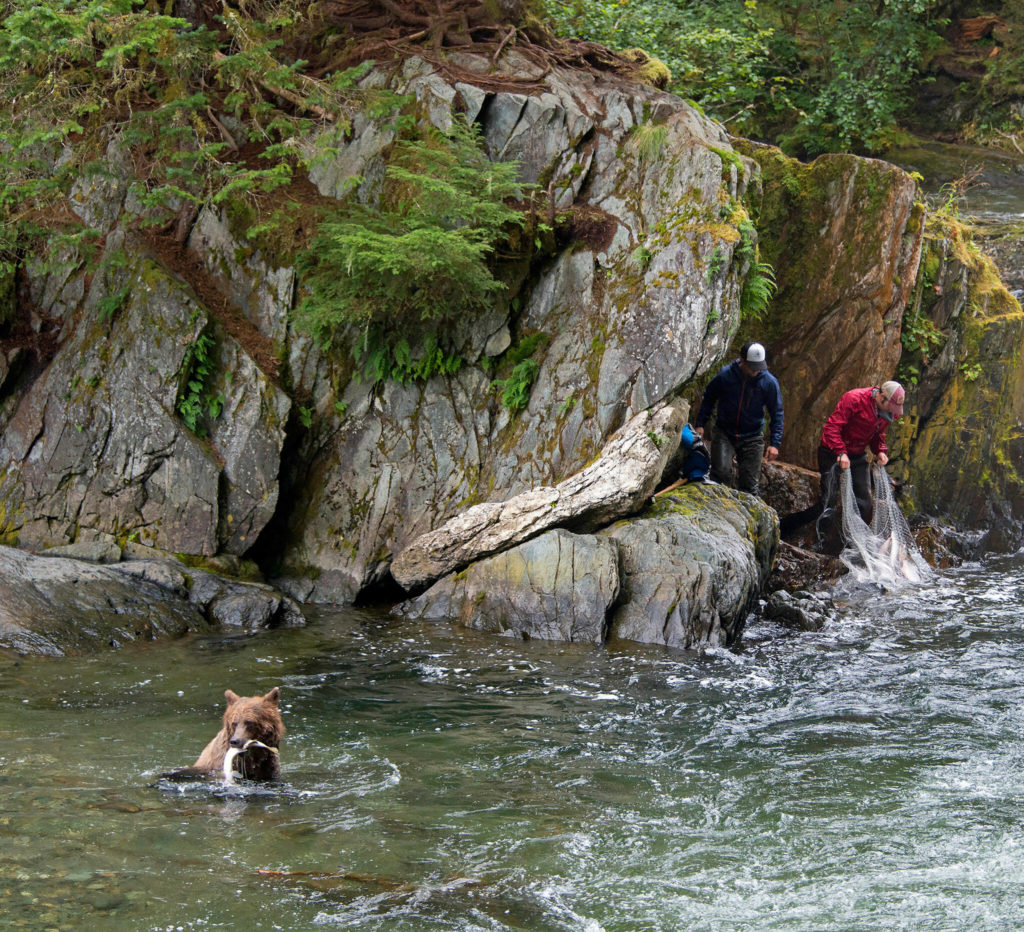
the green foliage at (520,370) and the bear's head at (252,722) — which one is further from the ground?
the green foliage at (520,370)

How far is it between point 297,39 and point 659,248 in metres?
7.03

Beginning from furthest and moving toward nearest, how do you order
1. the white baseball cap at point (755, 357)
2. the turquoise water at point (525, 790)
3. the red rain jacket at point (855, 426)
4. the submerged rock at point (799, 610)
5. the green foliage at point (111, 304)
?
the red rain jacket at point (855, 426), the green foliage at point (111, 304), the white baseball cap at point (755, 357), the submerged rock at point (799, 610), the turquoise water at point (525, 790)

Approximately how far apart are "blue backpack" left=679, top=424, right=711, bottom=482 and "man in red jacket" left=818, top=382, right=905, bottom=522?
2102 millimetres

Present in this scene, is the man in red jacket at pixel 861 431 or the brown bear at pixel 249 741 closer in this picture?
the brown bear at pixel 249 741

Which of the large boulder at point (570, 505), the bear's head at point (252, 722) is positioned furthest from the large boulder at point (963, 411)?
the bear's head at point (252, 722)

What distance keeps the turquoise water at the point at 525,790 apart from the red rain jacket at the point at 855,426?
12.0ft

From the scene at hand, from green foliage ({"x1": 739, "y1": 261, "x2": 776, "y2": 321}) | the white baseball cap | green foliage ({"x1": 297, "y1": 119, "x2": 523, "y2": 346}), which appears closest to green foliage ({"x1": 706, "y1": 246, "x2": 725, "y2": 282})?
green foliage ({"x1": 739, "y1": 261, "x2": 776, "y2": 321})

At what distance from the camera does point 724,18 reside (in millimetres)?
21219

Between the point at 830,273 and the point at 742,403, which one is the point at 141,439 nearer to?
the point at 742,403

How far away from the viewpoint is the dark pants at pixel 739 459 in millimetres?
13039

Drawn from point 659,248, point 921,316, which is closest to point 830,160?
point 921,316

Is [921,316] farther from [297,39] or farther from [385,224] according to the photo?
[297,39]

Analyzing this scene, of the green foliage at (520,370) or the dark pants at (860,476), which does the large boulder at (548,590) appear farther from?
the dark pants at (860,476)

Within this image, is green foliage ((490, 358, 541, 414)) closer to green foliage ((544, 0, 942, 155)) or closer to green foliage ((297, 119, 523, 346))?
green foliage ((297, 119, 523, 346))
